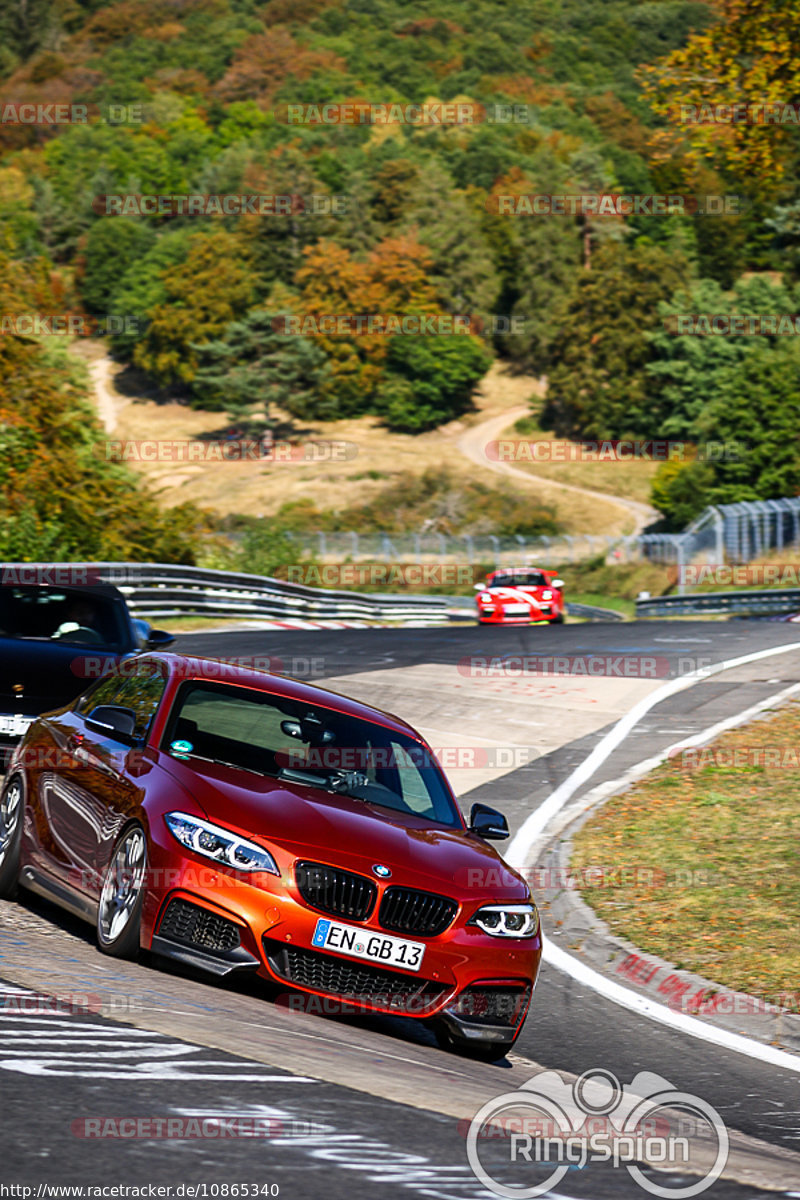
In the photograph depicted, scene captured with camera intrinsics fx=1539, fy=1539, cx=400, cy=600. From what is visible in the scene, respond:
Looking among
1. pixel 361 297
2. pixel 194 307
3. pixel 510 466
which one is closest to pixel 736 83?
pixel 510 466

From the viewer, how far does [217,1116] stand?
14.5 ft

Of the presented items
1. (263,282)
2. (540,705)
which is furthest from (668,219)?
(540,705)

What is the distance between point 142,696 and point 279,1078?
3.44 m

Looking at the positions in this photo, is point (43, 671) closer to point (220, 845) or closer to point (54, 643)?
point (54, 643)

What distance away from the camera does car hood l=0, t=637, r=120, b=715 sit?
39.4ft

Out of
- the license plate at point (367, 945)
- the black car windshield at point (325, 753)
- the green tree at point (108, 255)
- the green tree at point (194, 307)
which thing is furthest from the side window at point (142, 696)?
the green tree at point (108, 255)

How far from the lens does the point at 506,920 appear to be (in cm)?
704

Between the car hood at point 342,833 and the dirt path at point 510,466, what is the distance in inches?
3503

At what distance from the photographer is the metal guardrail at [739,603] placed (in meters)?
33.7

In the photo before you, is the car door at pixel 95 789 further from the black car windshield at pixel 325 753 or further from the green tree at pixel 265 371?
the green tree at pixel 265 371

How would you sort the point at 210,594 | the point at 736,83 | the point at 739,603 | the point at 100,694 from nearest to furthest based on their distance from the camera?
the point at 100,694 < the point at 210,594 < the point at 736,83 < the point at 739,603

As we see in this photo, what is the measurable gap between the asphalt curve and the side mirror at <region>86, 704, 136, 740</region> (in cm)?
102

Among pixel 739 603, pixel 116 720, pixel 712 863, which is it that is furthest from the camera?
pixel 739 603

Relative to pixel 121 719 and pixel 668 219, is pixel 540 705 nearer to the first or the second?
pixel 121 719
